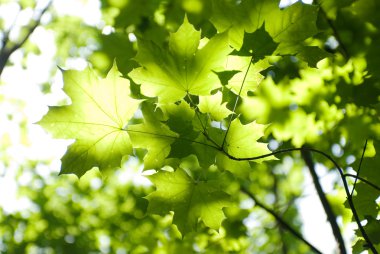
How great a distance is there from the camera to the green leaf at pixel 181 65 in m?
1.15

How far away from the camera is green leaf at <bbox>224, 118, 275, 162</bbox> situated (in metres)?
1.33

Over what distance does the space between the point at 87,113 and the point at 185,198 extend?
510 millimetres

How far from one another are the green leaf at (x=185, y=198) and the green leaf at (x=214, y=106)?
263mm

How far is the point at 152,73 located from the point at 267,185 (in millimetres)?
3965

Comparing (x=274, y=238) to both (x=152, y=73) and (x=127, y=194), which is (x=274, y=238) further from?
(x=152, y=73)

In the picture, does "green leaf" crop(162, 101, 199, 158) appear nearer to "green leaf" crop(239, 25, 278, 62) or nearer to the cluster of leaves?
the cluster of leaves

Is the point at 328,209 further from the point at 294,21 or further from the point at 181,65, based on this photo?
the point at 181,65

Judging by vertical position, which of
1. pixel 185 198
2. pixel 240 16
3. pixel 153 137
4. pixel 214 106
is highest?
pixel 240 16

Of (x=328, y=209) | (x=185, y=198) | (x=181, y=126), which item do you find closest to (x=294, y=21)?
(x=181, y=126)

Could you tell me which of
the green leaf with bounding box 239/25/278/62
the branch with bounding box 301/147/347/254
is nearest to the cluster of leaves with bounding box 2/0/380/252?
the green leaf with bounding box 239/25/278/62

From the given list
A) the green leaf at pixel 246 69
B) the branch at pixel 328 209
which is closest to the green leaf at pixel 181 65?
the green leaf at pixel 246 69

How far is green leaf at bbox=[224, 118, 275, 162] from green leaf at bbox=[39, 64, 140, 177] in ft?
1.22

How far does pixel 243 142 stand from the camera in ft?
4.37

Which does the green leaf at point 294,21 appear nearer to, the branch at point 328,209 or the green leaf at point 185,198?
the green leaf at point 185,198
